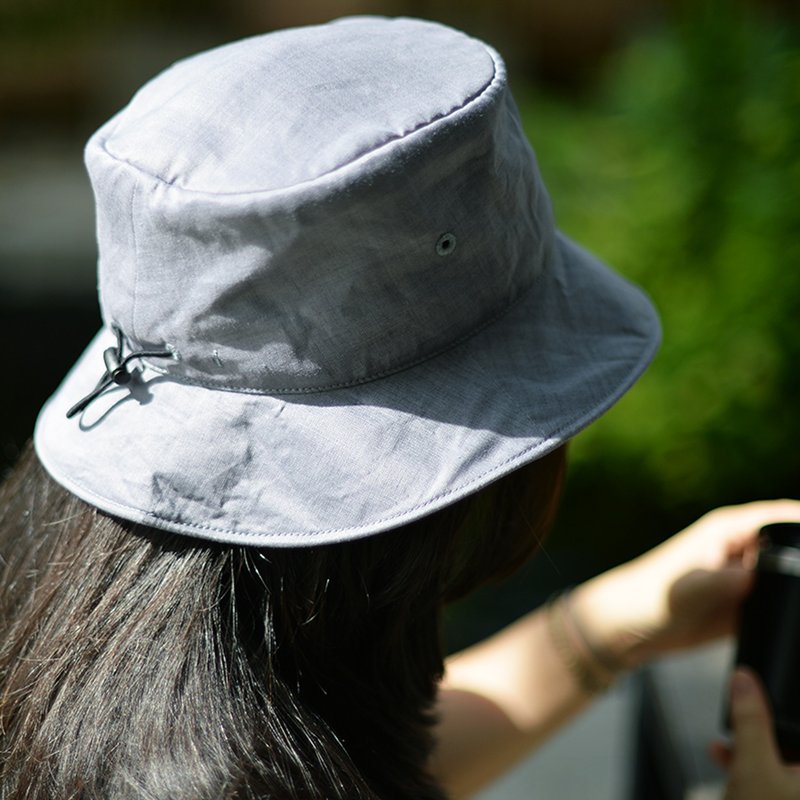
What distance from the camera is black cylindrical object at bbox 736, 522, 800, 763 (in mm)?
1120

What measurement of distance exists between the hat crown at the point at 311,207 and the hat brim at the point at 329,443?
2 centimetres

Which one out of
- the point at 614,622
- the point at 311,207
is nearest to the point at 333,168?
the point at 311,207

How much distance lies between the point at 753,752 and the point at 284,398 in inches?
25.3

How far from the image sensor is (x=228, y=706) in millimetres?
911

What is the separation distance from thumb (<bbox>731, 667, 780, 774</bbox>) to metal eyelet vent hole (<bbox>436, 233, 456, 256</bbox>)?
0.59 metres

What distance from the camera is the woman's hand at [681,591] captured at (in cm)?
133

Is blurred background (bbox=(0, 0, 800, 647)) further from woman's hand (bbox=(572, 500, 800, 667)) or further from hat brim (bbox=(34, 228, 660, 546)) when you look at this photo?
hat brim (bbox=(34, 228, 660, 546))

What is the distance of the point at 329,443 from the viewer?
2.92ft

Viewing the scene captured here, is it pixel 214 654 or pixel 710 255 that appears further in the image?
pixel 710 255

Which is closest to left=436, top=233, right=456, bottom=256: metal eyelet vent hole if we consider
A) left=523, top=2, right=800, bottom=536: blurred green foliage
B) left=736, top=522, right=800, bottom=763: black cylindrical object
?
left=736, top=522, right=800, bottom=763: black cylindrical object

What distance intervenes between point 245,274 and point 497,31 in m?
5.67

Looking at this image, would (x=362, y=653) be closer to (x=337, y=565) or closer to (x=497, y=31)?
(x=337, y=565)

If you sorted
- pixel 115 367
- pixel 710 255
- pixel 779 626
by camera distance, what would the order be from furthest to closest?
pixel 710 255 < pixel 779 626 < pixel 115 367

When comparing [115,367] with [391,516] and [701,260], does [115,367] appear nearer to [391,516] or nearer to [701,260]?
[391,516]
